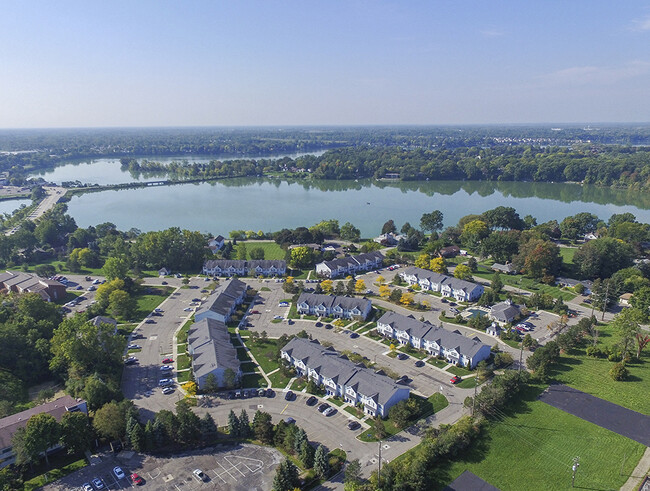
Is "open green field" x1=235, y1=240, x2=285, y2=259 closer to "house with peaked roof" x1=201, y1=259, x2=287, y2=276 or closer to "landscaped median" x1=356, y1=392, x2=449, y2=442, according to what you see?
"house with peaked roof" x1=201, y1=259, x2=287, y2=276

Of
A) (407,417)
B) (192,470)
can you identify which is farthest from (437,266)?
(192,470)

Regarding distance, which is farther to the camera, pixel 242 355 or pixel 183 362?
pixel 242 355

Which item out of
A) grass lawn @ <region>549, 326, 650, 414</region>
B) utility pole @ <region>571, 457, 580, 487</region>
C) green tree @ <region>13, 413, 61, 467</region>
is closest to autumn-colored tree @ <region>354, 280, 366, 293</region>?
grass lawn @ <region>549, 326, 650, 414</region>

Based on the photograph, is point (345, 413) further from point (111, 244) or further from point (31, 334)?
point (111, 244)

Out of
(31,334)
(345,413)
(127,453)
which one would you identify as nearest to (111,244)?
(31,334)

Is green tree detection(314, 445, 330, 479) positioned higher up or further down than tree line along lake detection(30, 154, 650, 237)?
further down

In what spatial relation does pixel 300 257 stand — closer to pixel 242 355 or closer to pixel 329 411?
pixel 242 355
